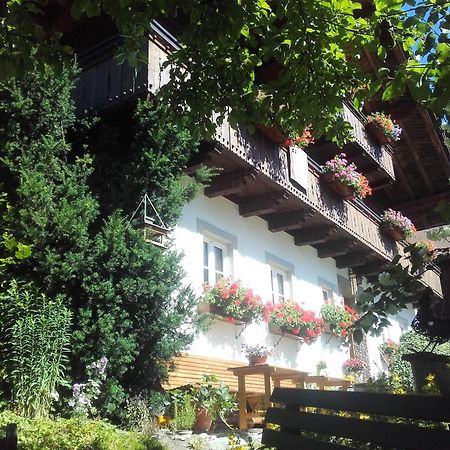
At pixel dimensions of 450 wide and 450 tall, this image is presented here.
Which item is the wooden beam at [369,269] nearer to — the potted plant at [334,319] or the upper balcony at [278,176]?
the upper balcony at [278,176]

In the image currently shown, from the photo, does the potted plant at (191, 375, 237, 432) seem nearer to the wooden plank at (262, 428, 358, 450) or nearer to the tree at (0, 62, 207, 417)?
the tree at (0, 62, 207, 417)

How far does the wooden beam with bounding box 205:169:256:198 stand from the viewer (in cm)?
879

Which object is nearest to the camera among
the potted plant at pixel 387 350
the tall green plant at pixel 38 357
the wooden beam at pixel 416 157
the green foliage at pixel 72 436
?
the green foliage at pixel 72 436

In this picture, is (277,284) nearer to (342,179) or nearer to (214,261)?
(214,261)

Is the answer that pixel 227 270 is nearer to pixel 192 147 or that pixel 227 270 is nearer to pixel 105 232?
pixel 192 147

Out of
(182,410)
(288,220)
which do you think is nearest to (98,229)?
(182,410)

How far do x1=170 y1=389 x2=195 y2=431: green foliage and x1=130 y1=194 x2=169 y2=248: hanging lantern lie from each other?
6.32ft

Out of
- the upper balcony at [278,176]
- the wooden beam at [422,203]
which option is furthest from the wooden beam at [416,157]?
the upper balcony at [278,176]

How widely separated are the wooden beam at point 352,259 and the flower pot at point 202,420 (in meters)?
7.33

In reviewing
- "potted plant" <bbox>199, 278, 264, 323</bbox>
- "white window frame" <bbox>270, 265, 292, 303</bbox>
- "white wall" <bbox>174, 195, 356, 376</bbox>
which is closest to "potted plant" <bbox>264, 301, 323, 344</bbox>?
"white wall" <bbox>174, 195, 356, 376</bbox>

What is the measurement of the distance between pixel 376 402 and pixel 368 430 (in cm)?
17

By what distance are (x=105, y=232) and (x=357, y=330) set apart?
3.64 meters

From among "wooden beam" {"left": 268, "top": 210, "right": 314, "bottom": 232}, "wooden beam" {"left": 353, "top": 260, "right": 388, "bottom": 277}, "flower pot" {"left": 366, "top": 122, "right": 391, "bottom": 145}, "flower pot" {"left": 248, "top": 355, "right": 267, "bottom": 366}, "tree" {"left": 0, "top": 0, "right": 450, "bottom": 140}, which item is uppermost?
"flower pot" {"left": 366, "top": 122, "right": 391, "bottom": 145}

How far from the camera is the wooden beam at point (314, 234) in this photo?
11516 mm
